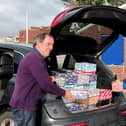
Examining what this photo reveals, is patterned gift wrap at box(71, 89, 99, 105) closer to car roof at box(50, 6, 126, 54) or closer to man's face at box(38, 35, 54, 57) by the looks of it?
man's face at box(38, 35, 54, 57)

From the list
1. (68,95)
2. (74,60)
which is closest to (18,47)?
(74,60)

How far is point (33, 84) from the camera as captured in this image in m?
3.62

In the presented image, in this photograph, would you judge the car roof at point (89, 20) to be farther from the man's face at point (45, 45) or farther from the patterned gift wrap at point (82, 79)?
the patterned gift wrap at point (82, 79)

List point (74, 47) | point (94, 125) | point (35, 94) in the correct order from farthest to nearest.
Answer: point (74, 47), point (94, 125), point (35, 94)

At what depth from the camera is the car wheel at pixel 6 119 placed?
523 centimetres

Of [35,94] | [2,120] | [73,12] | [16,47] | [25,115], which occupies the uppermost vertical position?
[73,12]

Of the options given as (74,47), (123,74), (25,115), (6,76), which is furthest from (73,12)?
(123,74)

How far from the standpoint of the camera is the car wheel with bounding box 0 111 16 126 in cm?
523

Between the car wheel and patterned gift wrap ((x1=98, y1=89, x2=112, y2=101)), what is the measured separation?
65.5 inches

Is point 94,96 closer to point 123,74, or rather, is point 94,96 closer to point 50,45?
point 50,45

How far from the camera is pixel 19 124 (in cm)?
376

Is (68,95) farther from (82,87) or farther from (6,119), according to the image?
(6,119)

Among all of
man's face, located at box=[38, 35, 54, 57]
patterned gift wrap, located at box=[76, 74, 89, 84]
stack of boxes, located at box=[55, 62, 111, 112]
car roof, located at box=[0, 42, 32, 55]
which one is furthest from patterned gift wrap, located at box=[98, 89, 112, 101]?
car roof, located at box=[0, 42, 32, 55]

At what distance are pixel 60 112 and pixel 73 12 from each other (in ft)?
3.76
